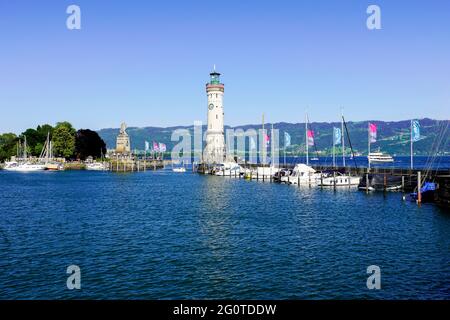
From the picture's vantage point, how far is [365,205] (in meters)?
51.5

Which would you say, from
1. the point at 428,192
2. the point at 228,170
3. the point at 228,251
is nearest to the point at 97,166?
the point at 228,170

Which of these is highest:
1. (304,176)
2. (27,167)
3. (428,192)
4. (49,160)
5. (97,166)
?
(49,160)

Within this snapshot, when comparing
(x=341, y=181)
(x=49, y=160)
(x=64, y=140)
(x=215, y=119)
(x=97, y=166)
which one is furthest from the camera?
(x=64, y=140)

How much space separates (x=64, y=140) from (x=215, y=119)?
75.5m

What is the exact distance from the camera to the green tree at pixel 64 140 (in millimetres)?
177875

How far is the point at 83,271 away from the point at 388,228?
81.3ft

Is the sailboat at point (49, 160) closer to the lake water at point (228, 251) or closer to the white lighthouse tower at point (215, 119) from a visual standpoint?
the white lighthouse tower at point (215, 119)

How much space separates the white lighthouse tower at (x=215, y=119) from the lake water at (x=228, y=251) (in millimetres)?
91124

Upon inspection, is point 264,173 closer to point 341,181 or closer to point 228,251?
point 341,181

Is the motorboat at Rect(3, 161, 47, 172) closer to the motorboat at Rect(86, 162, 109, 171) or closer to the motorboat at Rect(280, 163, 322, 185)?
the motorboat at Rect(86, 162, 109, 171)

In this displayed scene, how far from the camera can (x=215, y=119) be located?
5517 inches

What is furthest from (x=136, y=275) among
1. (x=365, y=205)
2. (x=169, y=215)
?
(x=365, y=205)

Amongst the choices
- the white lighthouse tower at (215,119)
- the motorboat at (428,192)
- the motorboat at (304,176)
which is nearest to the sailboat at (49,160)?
the white lighthouse tower at (215,119)

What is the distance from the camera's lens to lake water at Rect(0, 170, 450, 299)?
2073 cm
